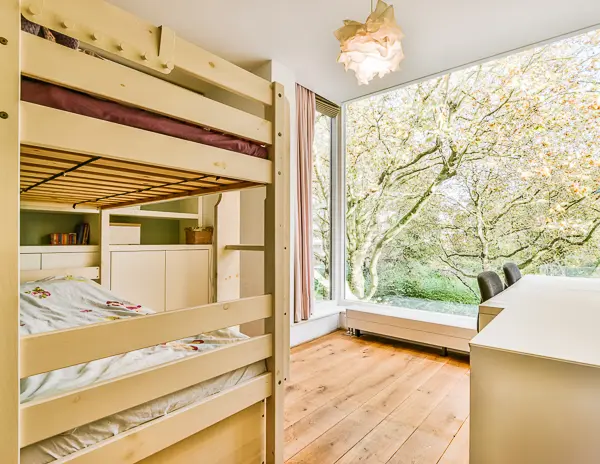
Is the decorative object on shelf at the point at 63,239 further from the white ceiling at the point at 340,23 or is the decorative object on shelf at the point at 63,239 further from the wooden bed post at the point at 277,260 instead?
the wooden bed post at the point at 277,260

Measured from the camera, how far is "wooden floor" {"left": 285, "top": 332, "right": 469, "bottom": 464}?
1.55 meters

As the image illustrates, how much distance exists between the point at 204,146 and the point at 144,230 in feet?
8.63

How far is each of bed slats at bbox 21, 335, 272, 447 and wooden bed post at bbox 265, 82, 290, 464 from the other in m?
0.14

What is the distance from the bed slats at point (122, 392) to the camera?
69cm

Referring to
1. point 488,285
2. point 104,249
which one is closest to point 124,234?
point 104,249

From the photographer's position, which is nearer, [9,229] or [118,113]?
[9,229]

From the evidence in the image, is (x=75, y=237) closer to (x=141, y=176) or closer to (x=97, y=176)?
(x=97, y=176)

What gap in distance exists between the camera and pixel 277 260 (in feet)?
3.93

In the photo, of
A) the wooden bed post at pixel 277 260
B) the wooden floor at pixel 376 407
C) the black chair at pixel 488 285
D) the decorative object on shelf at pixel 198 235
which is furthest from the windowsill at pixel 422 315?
the wooden bed post at pixel 277 260

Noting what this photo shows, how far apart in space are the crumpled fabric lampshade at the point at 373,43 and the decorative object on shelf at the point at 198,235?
2.08m

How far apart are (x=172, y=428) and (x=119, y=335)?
31cm

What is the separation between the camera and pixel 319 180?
373cm

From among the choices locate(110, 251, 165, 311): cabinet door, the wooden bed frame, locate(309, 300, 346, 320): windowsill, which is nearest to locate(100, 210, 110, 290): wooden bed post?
locate(110, 251, 165, 311): cabinet door

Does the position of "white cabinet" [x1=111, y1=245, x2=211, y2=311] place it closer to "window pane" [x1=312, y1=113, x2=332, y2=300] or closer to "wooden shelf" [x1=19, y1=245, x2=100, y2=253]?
"wooden shelf" [x1=19, y1=245, x2=100, y2=253]
